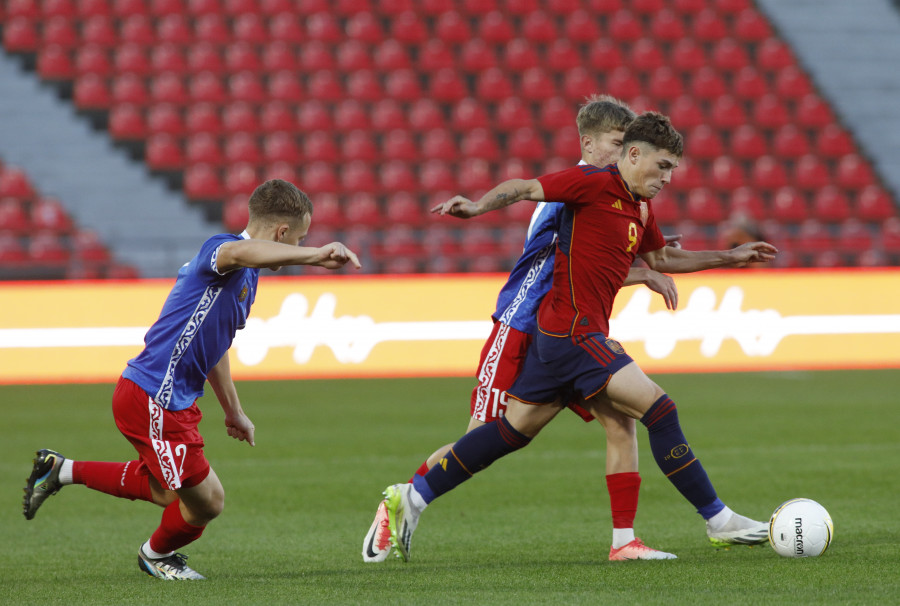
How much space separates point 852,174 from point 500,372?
16.7 metres

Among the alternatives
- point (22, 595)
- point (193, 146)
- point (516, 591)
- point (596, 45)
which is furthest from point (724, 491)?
point (596, 45)

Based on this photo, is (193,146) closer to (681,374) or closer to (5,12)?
(5,12)

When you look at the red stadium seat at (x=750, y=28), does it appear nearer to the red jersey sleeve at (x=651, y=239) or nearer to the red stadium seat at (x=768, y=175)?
the red stadium seat at (x=768, y=175)

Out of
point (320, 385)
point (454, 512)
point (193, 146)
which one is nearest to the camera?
point (454, 512)

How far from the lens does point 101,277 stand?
15.2m

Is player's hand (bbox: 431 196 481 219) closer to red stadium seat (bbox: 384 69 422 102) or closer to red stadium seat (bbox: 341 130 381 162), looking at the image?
red stadium seat (bbox: 341 130 381 162)

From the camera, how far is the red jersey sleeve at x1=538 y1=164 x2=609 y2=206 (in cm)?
460

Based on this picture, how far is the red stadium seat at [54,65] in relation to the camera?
769 inches

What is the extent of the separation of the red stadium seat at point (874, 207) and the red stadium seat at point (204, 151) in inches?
411

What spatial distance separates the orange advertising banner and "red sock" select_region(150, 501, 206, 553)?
8.66 m

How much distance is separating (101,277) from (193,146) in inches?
170

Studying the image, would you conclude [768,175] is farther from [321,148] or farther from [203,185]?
→ [203,185]

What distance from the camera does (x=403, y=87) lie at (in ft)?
66.4

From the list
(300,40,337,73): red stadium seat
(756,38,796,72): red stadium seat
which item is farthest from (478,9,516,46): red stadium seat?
(756,38,796,72): red stadium seat
